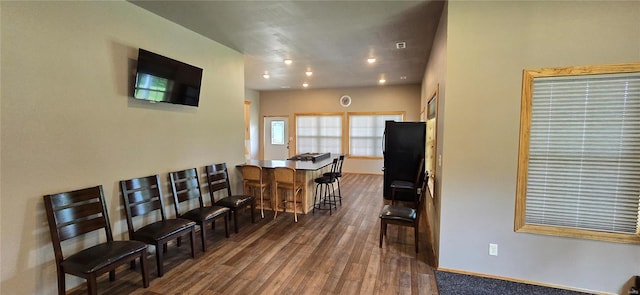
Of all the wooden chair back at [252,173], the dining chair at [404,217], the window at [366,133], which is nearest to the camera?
the dining chair at [404,217]

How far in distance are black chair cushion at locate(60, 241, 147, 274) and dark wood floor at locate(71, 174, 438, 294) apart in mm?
434

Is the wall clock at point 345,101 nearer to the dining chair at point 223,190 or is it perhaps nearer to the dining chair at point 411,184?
the dining chair at point 411,184

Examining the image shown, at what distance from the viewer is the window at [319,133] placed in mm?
9320

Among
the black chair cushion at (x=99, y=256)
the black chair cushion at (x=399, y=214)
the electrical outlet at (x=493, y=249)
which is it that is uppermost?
the black chair cushion at (x=399, y=214)

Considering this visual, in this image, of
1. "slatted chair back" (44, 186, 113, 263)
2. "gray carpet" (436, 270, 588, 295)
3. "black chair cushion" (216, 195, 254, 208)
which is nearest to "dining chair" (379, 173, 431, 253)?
"gray carpet" (436, 270, 588, 295)

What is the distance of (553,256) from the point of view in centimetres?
256

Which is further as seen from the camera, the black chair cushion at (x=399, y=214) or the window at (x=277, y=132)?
the window at (x=277, y=132)

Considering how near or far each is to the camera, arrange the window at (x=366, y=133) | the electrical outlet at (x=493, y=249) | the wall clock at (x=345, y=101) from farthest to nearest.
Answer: the wall clock at (x=345, y=101) → the window at (x=366, y=133) → the electrical outlet at (x=493, y=249)

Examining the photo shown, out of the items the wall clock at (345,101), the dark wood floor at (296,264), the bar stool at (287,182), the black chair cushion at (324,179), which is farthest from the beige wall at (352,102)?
the dark wood floor at (296,264)

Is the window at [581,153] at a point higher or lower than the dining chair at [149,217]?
higher

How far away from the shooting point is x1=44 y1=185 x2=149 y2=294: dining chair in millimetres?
2168

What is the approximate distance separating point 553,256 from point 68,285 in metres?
4.38

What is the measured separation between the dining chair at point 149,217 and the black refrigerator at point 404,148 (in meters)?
3.70

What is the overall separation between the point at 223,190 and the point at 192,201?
611mm
